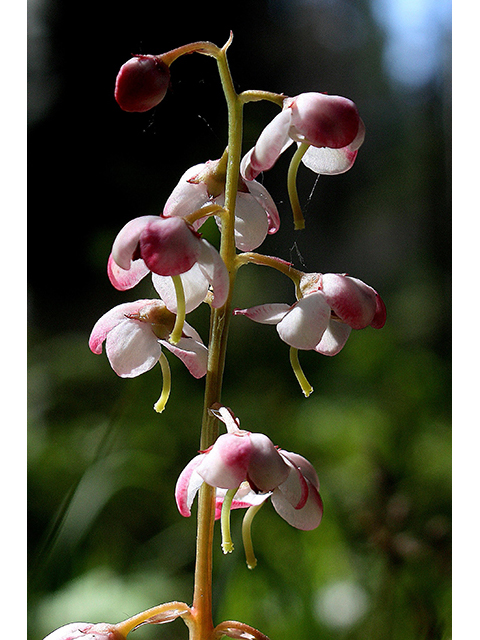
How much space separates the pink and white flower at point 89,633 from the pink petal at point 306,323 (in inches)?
7.8

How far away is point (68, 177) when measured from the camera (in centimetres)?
104

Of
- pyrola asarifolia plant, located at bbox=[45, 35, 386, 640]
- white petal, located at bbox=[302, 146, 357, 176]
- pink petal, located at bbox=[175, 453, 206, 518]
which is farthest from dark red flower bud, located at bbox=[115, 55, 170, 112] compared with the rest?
pink petal, located at bbox=[175, 453, 206, 518]

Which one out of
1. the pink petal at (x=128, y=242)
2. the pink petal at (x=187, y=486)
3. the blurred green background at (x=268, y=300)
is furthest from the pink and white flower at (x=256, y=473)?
the blurred green background at (x=268, y=300)

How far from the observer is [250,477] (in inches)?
12.6

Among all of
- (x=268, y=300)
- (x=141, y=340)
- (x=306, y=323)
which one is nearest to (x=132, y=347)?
(x=141, y=340)

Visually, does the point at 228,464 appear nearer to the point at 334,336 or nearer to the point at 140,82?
the point at 334,336

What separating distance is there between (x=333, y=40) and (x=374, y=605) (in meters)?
0.93

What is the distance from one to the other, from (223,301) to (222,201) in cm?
10

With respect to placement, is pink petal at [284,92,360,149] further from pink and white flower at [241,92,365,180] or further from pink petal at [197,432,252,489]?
pink petal at [197,432,252,489]

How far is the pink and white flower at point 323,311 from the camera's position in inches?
13.4

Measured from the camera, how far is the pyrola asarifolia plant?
0.32m

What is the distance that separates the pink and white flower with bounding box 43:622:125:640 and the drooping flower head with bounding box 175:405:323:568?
8 centimetres
